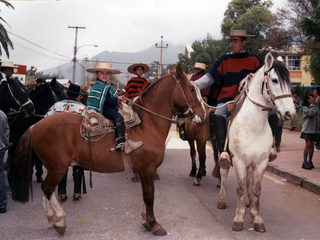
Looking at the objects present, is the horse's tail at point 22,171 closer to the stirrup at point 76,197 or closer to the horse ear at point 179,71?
the stirrup at point 76,197

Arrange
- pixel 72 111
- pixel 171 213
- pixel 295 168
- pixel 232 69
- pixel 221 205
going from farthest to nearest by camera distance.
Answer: pixel 295 168, pixel 72 111, pixel 232 69, pixel 221 205, pixel 171 213

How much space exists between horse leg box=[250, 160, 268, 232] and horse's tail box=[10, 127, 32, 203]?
3365 millimetres

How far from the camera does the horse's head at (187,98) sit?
400cm

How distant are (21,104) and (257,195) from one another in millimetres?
4710

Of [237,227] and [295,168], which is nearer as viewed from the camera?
[237,227]

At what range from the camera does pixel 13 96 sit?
552cm

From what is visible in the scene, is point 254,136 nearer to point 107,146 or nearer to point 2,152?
point 107,146

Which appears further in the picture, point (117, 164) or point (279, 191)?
point (279, 191)

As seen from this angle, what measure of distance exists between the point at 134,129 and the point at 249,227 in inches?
92.0

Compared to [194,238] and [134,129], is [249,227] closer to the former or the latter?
[194,238]

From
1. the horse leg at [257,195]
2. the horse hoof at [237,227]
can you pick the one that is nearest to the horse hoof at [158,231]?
the horse hoof at [237,227]

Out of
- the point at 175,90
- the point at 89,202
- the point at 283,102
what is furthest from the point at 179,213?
the point at 283,102

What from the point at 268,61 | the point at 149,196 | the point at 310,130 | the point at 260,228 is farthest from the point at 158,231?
the point at 310,130

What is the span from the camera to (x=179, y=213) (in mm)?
4754
